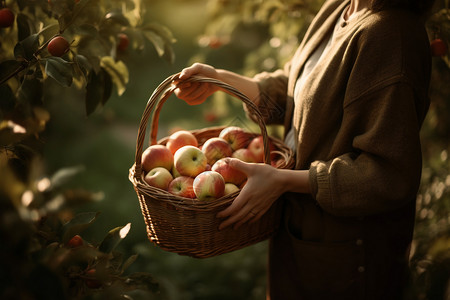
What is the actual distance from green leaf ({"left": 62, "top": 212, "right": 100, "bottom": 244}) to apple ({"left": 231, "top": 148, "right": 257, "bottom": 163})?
0.58 m

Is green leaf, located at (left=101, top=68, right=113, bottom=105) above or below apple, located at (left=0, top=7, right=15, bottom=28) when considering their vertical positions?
below

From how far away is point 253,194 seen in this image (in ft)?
3.67

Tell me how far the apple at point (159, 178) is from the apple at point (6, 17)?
2.23 ft

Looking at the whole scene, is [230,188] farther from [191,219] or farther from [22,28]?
[22,28]

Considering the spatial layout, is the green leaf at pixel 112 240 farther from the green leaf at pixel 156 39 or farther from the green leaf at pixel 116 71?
the green leaf at pixel 156 39

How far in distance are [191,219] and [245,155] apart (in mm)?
354

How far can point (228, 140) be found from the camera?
1.47 meters

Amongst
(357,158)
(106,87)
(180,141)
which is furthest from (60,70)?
(357,158)

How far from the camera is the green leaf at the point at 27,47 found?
1.11 metres

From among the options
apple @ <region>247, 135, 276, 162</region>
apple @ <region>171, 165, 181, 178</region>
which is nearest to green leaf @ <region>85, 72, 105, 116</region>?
apple @ <region>171, 165, 181, 178</region>

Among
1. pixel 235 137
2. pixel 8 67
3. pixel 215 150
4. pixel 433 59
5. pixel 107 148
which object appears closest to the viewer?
pixel 8 67

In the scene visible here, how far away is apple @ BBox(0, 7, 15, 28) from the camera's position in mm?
1283

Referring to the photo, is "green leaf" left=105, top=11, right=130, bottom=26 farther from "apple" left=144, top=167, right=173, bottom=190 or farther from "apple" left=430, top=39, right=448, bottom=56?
"apple" left=430, top=39, right=448, bottom=56

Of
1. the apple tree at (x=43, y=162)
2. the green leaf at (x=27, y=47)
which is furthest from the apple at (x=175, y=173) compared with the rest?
the green leaf at (x=27, y=47)
